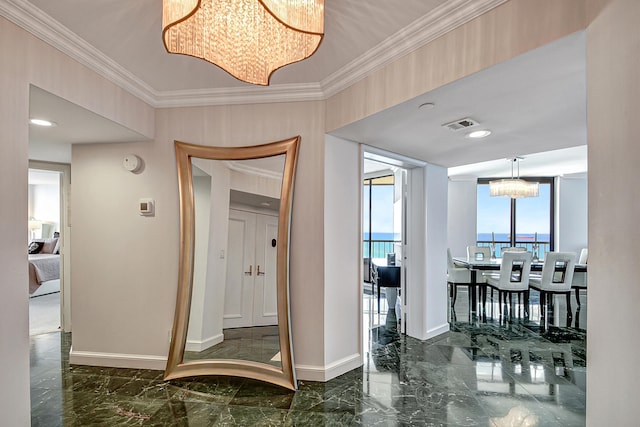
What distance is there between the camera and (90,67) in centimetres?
238

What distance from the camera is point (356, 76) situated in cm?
254

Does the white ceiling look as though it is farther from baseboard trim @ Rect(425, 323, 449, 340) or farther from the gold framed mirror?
baseboard trim @ Rect(425, 323, 449, 340)

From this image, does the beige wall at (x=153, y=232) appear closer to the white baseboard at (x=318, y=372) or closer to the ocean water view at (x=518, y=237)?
the white baseboard at (x=318, y=372)

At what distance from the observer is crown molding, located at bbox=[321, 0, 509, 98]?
5.85 feet

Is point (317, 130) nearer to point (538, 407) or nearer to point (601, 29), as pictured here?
point (601, 29)

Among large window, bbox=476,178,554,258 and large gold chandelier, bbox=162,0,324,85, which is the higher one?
large gold chandelier, bbox=162,0,324,85

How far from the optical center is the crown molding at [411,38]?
1.78 m

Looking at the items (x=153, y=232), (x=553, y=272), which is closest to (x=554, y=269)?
(x=553, y=272)

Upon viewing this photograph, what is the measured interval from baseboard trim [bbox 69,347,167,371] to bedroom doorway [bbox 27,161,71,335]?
139cm

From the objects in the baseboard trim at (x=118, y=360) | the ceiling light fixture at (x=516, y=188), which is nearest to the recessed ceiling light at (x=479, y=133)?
the baseboard trim at (x=118, y=360)

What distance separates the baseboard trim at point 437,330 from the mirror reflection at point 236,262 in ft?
6.92

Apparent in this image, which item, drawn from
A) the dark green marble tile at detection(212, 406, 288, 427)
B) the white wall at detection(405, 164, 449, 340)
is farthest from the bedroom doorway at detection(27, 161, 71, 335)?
the white wall at detection(405, 164, 449, 340)

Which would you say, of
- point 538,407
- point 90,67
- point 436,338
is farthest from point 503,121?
point 90,67

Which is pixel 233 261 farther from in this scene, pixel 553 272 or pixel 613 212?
pixel 553 272
